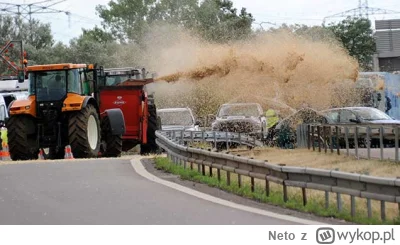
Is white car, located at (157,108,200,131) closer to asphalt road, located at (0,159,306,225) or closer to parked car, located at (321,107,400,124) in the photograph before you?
parked car, located at (321,107,400,124)

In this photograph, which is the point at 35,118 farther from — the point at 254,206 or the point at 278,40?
the point at 254,206

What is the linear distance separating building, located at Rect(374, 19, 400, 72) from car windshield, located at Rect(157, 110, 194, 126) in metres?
45.2

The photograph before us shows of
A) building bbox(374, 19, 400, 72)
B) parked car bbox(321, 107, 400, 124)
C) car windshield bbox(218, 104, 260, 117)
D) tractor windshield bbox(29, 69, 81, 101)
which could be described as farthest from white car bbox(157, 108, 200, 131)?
building bbox(374, 19, 400, 72)

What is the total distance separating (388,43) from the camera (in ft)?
290

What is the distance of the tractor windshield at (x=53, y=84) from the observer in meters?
27.2

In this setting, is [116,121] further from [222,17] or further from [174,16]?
[174,16]

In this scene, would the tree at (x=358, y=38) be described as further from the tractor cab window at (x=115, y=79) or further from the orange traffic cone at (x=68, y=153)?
the orange traffic cone at (x=68, y=153)

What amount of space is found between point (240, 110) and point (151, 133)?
5159 millimetres

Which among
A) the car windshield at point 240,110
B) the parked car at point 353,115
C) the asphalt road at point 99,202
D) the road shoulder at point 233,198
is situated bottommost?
the road shoulder at point 233,198

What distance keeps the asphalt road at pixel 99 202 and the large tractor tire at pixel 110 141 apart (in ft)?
24.3

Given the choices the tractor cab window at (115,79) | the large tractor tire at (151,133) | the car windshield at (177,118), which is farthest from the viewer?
the car windshield at (177,118)

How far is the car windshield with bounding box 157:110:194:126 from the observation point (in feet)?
118

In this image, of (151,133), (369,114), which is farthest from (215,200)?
(369,114)

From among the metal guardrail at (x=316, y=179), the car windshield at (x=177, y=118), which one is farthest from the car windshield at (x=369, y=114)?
the metal guardrail at (x=316, y=179)
